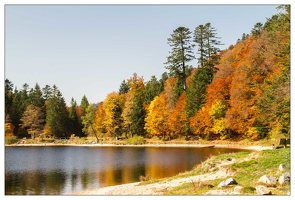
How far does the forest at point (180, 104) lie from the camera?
133ft

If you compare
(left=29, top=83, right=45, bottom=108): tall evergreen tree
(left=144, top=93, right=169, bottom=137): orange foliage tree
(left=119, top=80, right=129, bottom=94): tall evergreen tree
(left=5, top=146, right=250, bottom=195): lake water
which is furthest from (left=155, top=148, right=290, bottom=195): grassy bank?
(left=119, top=80, right=129, bottom=94): tall evergreen tree

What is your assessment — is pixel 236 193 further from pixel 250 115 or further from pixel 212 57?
pixel 212 57

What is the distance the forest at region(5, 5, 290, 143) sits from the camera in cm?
4041

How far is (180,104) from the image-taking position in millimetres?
53656

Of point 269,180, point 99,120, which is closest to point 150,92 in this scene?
point 99,120

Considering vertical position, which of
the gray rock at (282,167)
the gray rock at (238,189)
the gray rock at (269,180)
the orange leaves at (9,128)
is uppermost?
the orange leaves at (9,128)

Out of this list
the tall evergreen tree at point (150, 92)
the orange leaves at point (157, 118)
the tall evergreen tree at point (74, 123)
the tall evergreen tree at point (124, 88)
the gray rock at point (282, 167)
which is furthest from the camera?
the tall evergreen tree at point (124, 88)

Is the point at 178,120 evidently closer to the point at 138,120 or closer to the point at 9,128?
the point at 138,120

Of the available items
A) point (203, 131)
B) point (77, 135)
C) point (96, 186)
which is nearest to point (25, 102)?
point (77, 135)

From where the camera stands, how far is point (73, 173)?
24.9 metres

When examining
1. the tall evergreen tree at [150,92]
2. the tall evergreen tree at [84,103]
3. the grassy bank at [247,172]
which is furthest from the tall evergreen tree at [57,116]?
the grassy bank at [247,172]

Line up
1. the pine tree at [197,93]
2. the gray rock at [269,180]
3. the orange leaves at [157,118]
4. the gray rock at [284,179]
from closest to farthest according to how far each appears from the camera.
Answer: the gray rock at [284,179] < the gray rock at [269,180] < the pine tree at [197,93] < the orange leaves at [157,118]

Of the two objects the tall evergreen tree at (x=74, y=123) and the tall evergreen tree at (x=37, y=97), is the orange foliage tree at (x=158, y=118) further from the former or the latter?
the tall evergreen tree at (x=37, y=97)

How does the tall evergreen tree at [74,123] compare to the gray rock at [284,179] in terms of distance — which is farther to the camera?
the tall evergreen tree at [74,123]
